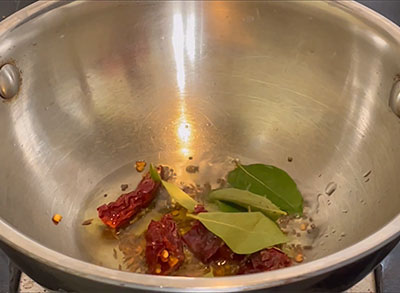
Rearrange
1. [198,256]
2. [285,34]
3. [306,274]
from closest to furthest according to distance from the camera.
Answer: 1. [306,274]
2. [198,256]
3. [285,34]

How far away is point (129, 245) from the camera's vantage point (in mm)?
745

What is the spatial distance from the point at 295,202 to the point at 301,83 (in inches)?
7.2

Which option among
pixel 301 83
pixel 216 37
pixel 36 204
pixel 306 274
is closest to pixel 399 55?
pixel 301 83

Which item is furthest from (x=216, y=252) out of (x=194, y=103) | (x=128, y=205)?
(x=194, y=103)

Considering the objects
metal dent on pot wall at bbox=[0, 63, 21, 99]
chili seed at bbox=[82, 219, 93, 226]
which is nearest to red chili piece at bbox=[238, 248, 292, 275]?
chili seed at bbox=[82, 219, 93, 226]

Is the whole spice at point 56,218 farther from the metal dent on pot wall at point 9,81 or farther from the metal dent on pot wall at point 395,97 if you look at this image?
the metal dent on pot wall at point 395,97

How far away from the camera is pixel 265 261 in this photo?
68 cm

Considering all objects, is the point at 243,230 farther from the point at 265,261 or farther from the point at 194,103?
the point at 194,103

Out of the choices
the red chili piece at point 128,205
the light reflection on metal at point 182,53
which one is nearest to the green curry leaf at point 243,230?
the red chili piece at point 128,205

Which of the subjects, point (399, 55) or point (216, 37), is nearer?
point (399, 55)

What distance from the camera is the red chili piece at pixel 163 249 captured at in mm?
691

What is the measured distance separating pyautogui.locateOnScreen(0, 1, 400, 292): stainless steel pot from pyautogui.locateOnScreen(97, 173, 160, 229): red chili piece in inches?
1.2

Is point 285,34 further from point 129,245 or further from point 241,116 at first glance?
point 129,245

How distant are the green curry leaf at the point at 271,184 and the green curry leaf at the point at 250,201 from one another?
0.07 ft
